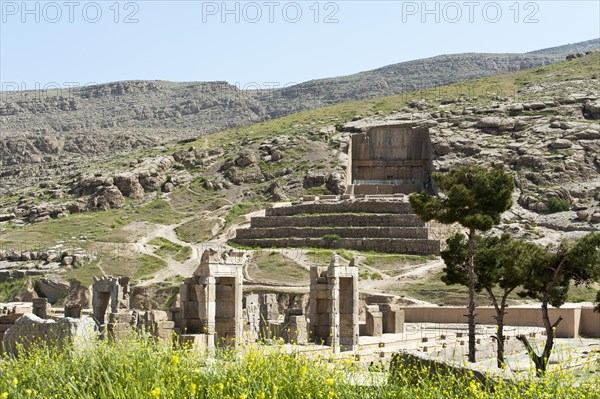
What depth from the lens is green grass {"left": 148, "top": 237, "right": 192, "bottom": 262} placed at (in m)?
63.7

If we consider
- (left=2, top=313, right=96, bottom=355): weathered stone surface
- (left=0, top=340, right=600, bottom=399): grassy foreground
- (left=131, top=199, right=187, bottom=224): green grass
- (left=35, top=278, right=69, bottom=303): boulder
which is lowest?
(left=35, top=278, right=69, bottom=303): boulder

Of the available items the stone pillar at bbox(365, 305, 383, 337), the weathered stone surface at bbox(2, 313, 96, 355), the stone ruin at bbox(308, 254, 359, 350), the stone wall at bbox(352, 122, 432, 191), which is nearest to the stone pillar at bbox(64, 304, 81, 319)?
the stone ruin at bbox(308, 254, 359, 350)

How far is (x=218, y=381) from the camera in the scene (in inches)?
482

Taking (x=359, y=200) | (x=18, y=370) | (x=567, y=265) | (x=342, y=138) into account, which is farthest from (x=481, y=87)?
(x=18, y=370)

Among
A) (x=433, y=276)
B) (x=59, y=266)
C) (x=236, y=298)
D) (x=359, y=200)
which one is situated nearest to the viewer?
(x=236, y=298)

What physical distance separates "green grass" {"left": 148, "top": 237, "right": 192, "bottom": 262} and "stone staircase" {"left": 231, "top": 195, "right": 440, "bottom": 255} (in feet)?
13.1

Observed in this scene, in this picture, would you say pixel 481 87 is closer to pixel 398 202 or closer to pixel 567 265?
pixel 398 202

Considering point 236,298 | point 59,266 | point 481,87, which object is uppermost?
point 481,87

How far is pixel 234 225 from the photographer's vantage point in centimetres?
7225

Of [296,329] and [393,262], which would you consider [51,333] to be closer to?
[296,329]

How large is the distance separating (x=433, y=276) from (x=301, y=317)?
26.1 metres

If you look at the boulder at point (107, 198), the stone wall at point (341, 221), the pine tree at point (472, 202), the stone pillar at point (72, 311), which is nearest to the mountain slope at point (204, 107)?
the boulder at point (107, 198)

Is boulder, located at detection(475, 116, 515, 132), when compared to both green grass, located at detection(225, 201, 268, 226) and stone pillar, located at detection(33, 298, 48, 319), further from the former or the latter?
stone pillar, located at detection(33, 298, 48, 319)

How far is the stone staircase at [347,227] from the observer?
6192cm
